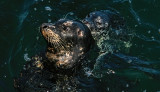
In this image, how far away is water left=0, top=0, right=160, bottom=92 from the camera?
21.6ft

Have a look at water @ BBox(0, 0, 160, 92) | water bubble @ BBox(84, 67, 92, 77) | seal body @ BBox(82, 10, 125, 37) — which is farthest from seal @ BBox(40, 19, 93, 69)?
seal body @ BBox(82, 10, 125, 37)

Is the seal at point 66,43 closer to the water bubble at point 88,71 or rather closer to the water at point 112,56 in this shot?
the water bubble at point 88,71

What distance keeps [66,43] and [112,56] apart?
5.29 feet

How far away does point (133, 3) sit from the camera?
9031 millimetres

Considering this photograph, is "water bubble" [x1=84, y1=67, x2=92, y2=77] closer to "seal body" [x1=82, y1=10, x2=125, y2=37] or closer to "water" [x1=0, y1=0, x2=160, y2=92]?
"water" [x1=0, y1=0, x2=160, y2=92]

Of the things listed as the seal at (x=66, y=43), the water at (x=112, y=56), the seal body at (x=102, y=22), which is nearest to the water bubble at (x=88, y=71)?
the water at (x=112, y=56)

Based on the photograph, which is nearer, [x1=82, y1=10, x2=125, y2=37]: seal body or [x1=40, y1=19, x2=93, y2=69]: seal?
[x1=40, y1=19, x2=93, y2=69]: seal

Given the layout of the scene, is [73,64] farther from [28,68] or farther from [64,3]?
[64,3]

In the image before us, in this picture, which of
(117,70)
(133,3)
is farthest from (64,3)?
(117,70)

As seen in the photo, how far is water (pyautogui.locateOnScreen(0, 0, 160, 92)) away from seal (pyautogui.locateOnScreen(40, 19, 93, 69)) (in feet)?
2.15

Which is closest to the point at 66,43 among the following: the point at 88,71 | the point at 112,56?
the point at 88,71

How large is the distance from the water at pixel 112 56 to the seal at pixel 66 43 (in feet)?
2.15

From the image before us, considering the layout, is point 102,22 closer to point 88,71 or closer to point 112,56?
point 112,56

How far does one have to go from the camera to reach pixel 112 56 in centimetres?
691
